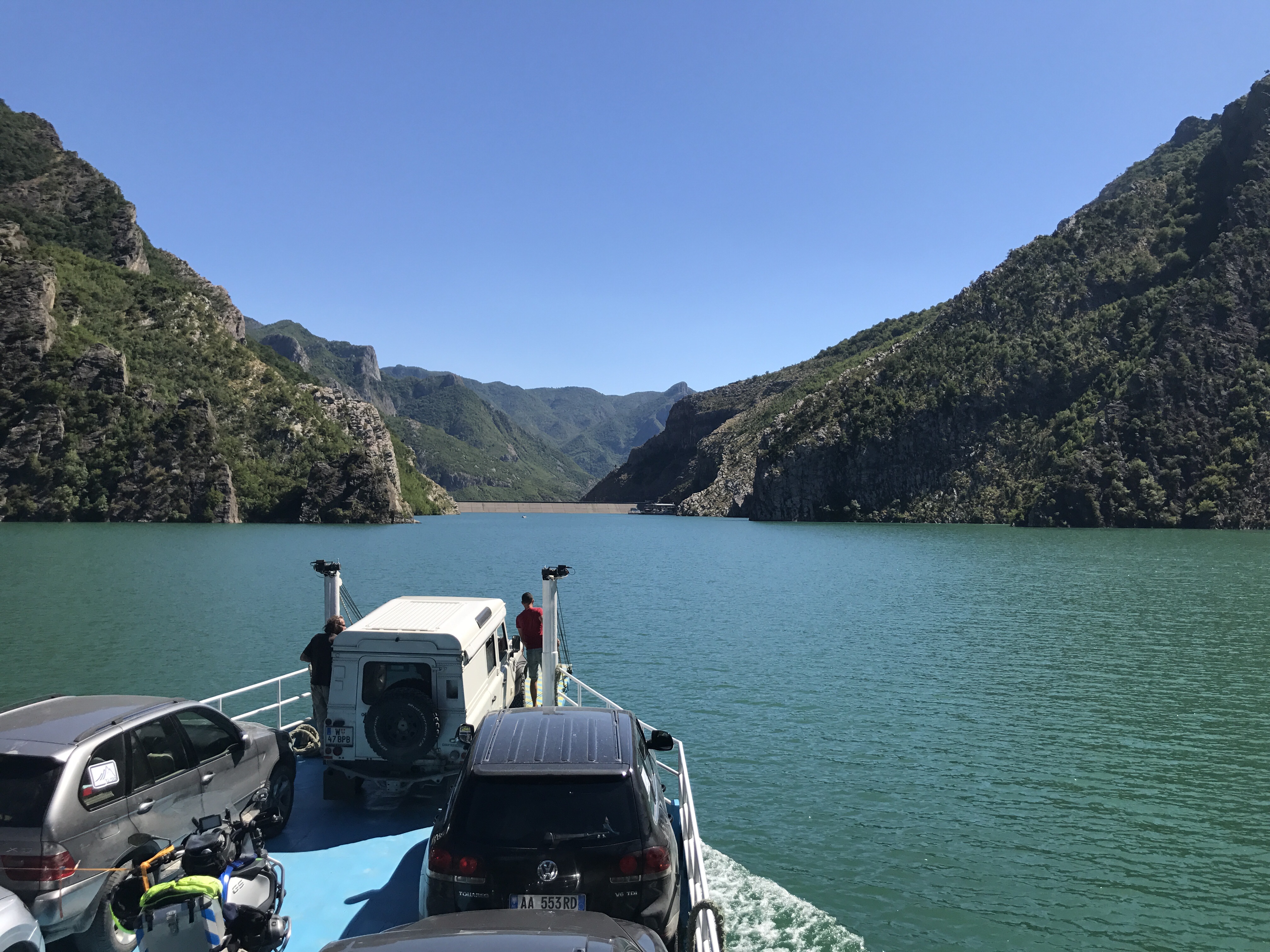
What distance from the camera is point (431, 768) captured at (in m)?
9.81

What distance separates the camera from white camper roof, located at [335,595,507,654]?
977 cm

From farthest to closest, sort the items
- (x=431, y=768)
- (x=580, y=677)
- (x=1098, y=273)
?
(x=1098, y=273), (x=580, y=677), (x=431, y=768)

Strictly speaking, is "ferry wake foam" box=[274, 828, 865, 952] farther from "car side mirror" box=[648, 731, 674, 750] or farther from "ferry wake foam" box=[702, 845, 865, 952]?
"car side mirror" box=[648, 731, 674, 750]

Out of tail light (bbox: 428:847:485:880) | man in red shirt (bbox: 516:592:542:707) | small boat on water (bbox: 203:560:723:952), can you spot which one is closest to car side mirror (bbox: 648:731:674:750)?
small boat on water (bbox: 203:560:723:952)

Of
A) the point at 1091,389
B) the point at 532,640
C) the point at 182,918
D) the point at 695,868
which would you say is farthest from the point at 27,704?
the point at 1091,389

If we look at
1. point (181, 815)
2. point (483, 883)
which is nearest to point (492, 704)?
point (181, 815)

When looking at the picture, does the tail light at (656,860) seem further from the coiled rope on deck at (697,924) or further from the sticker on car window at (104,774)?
the sticker on car window at (104,774)

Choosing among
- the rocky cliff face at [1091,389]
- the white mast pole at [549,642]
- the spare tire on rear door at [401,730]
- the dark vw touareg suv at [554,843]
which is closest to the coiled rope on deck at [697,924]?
the dark vw touareg suv at [554,843]

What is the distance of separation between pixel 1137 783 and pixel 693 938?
15.1m

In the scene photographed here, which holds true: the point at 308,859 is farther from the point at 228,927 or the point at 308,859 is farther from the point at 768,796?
the point at 768,796

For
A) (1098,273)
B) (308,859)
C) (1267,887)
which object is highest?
(1098,273)

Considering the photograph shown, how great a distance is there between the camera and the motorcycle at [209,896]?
514 cm

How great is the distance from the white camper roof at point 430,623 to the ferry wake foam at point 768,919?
15.0 feet

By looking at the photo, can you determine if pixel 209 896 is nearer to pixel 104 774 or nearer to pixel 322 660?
pixel 104 774
